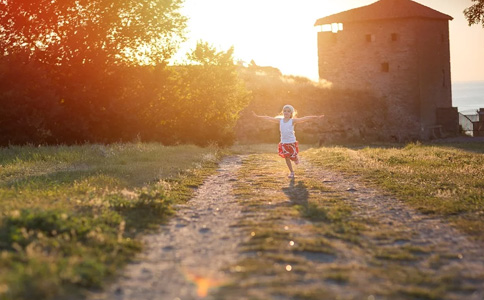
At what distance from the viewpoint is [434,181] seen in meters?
13.7

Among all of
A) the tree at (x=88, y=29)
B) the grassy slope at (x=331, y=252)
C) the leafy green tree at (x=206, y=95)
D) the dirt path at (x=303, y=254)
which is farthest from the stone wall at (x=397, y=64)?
the dirt path at (x=303, y=254)

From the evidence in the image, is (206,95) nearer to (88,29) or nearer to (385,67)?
(88,29)

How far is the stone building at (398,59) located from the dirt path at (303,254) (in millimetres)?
41680

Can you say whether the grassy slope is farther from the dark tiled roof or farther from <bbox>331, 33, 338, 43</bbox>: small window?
<bbox>331, 33, 338, 43</bbox>: small window

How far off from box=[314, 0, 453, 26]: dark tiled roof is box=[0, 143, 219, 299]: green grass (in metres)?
38.1

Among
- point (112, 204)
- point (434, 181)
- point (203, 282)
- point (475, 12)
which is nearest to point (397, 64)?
point (475, 12)

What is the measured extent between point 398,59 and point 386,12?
451 cm

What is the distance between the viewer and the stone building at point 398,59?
2000 inches

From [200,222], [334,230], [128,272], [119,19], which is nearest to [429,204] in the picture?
[334,230]

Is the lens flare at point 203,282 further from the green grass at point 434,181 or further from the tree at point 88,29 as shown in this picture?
the tree at point 88,29

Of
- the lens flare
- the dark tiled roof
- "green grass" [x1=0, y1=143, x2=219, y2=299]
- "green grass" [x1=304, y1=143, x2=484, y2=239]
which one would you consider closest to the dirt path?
the lens flare

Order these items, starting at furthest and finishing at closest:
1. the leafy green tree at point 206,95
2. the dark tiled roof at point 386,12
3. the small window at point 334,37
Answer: the small window at point 334,37 → the dark tiled roof at point 386,12 → the leafy green tree at point 206,95

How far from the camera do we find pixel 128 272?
19.8 ft

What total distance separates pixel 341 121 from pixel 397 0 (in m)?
15.0
